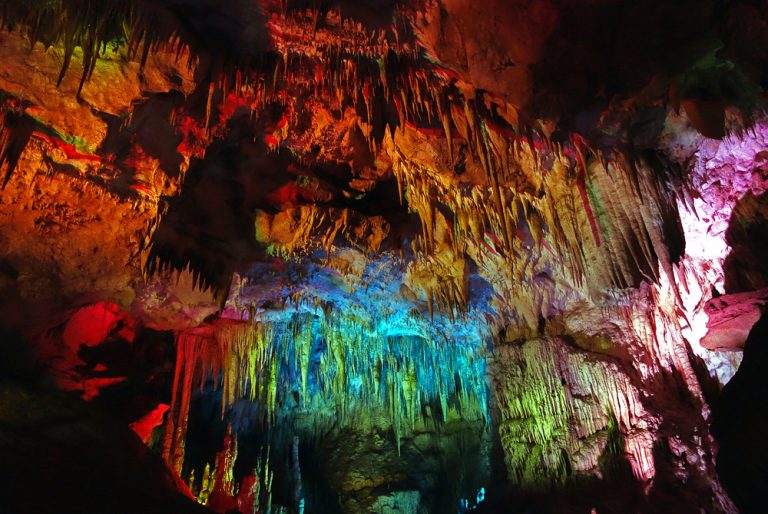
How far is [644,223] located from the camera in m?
6.44

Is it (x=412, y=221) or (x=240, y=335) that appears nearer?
(x=412, y=221)

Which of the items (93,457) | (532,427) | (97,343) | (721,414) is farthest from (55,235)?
(532,427)

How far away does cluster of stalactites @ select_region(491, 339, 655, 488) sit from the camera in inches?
311

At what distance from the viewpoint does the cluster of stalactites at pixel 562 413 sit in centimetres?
789

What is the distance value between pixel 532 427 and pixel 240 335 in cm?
581

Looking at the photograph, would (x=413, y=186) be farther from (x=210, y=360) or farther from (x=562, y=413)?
(x=210, y=360)

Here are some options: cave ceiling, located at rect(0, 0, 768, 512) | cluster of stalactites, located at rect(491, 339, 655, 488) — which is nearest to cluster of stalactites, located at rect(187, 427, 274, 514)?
cave ceiling, located at rect(0, 0, 768, 512)

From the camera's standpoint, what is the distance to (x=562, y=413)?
9.05 metres

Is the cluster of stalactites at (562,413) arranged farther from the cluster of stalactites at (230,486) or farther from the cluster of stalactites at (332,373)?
the cluster of stalactites at (230,486)

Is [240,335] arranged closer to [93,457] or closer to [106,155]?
[93,457]

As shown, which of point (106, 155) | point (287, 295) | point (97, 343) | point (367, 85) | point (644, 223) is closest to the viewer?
point (367, 85)

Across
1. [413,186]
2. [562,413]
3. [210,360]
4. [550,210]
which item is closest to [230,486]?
A: [210,360]

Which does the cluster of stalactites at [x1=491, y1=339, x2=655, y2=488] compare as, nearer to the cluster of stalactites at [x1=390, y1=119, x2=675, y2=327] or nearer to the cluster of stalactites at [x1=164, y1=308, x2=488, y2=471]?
the cluster of stalactites at [x1=164, y1=308, x2=488, y2=471]

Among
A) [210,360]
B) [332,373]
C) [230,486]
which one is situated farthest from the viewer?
[332,373]
